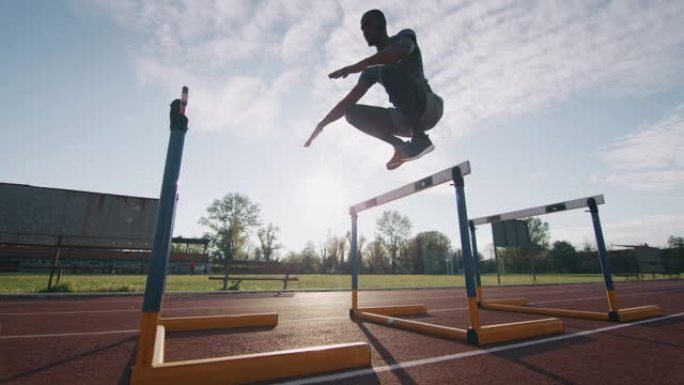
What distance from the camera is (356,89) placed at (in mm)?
3229

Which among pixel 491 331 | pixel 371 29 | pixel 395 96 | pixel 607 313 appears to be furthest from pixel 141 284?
pixel 607 313

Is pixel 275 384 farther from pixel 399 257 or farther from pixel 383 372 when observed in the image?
pixel 399 257

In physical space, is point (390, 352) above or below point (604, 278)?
below

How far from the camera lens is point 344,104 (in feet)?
10.8

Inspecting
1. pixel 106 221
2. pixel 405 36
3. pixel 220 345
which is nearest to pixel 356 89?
pixel 405 36

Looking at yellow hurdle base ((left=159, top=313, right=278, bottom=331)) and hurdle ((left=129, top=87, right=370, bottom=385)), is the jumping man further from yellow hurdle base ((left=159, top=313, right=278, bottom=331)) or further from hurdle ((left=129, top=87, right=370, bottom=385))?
yellow hurdle base ((left=159, top=313, right=278, bottom=331))

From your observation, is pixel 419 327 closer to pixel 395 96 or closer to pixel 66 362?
pixel 395 96

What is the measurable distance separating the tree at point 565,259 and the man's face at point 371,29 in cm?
7001

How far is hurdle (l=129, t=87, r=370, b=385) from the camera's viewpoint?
2.36m

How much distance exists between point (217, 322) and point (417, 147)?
4.06 meters

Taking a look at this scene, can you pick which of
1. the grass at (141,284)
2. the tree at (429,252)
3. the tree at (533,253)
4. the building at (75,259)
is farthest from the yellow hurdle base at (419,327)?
the tree at (429,252)

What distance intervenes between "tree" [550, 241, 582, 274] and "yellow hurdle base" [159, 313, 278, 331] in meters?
68.5

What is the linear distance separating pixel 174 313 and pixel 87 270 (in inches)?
1945

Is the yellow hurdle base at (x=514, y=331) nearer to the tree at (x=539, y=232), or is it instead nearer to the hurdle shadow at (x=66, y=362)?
the hurdle shadow at (x=66, y=362)
